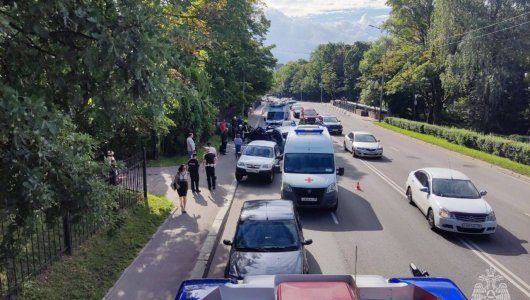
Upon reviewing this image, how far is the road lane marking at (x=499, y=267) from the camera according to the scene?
883 cm

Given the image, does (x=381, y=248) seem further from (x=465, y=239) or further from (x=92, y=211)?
(x=92, y=211)

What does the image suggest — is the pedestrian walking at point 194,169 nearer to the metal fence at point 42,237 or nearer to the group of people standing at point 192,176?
the group of people standing at point 192,176

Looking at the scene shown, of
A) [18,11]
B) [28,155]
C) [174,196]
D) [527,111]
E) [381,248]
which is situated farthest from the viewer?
[527,111]

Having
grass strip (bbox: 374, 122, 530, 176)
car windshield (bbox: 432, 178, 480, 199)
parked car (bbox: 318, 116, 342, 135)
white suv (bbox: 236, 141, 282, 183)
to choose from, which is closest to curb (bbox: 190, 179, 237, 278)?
white suv (bbox: 236, 141, 282, 183)

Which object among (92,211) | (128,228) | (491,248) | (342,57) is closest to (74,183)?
(92,211)

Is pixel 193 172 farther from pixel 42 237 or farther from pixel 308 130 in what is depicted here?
pixel 42 237

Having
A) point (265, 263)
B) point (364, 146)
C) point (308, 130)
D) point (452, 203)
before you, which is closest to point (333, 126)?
point (364, 146)

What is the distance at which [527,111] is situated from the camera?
147 ft

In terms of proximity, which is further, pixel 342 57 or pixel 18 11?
pixel 342 57

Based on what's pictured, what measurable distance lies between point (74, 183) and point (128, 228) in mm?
6974

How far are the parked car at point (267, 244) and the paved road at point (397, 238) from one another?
48.8 inches

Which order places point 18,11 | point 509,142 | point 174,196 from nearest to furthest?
point 18,11
point 174,196
point 509,142

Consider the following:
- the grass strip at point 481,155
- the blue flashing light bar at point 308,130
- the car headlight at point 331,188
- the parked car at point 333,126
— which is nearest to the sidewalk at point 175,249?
the car headlight at point 331,188

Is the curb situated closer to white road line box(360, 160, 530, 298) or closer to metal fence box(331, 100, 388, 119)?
white road line box(360, 160, 530, 298)
